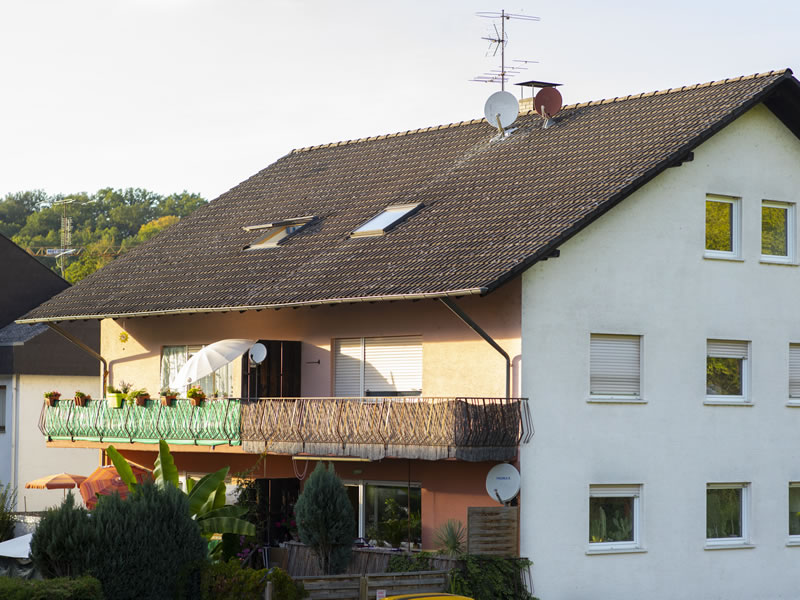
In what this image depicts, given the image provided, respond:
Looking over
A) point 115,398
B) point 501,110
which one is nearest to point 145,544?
point 115,398

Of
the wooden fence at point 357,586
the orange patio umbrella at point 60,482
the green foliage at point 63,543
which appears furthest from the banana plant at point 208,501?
the orange patio umbrella at point 60,482

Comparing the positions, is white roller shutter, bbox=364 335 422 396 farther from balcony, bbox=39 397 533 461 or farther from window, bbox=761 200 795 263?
window, bbox=761 200 795 263

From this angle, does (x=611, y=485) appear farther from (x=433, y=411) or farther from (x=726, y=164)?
(x=726, y=164)

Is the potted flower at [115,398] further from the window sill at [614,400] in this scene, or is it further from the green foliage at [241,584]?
the window sill at [614,400]

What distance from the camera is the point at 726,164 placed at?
2620cm

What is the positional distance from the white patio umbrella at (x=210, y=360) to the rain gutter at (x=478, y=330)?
5049 mm

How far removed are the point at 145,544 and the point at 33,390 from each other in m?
23.2

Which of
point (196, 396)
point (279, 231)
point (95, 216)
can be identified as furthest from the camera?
point (95, 216)

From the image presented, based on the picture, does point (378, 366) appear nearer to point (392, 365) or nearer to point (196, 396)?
point (392, 365)

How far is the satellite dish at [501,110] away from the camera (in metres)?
29.5

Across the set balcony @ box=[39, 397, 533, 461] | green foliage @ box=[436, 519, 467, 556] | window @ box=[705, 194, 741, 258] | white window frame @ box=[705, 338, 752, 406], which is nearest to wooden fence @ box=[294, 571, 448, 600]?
green foliage @ box=[436, 519, 467, 556]

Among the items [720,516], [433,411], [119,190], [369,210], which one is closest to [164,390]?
[369,210]

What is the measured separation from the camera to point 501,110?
29.6 meters

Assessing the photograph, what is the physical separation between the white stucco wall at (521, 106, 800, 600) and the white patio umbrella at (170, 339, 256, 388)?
6.33 m
